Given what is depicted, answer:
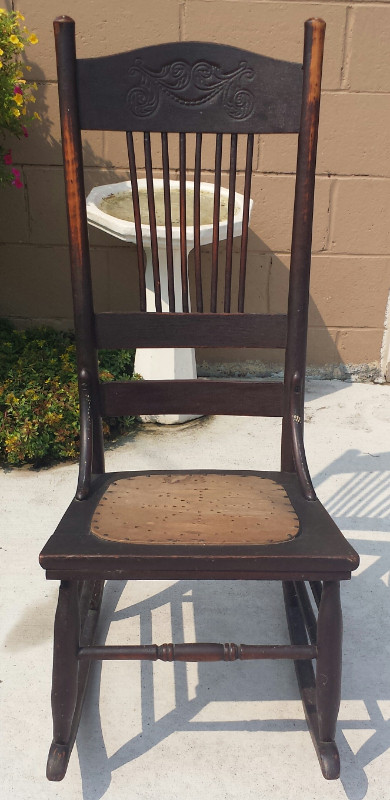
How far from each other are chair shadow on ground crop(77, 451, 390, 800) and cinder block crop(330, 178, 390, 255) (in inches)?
55.8

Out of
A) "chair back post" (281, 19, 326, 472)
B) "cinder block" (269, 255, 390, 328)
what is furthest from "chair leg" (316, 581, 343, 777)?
"cinder block" (269, 255, 390, 328)

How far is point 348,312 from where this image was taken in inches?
131

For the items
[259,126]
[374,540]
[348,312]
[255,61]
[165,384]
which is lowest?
[374,540]

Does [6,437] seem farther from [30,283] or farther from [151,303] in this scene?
[30,283]

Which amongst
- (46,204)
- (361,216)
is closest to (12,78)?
(46,204)

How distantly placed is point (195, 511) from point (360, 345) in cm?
217

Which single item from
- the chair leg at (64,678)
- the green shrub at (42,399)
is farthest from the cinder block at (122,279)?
the chair leg at (64,678)

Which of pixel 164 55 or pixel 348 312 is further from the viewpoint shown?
pixel 348 312

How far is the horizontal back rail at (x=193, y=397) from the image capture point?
1633 mm

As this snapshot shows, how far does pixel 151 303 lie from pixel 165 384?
1272 millimetres

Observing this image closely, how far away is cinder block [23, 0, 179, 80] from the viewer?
286cm

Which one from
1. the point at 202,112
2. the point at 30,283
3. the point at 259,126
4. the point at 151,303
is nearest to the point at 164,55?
the point at 202,112

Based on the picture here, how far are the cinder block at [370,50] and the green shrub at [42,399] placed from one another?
4.90ft

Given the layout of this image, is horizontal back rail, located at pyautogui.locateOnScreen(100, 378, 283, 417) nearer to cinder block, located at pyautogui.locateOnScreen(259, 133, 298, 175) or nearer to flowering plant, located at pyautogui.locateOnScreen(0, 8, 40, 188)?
flowering plant, located at pyautogui.locateOnScreen(0, 8, 40, 188)
